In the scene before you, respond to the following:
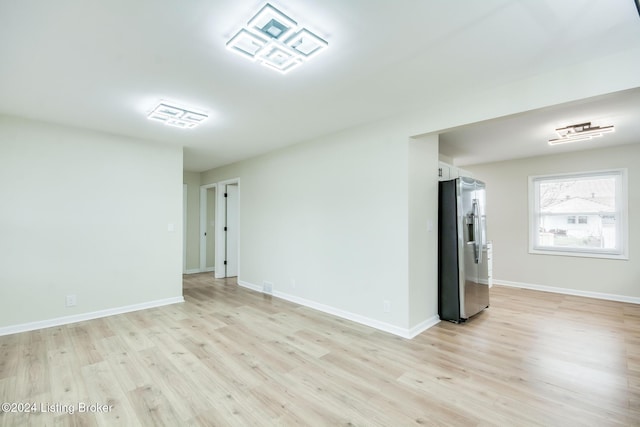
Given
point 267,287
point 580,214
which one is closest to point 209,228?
point 267,287

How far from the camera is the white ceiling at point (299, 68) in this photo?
65.9 inches

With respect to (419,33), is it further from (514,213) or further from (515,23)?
(514,213)

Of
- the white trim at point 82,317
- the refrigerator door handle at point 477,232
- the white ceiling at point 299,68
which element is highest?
the white ceiling at point 299,68

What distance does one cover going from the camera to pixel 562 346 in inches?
117

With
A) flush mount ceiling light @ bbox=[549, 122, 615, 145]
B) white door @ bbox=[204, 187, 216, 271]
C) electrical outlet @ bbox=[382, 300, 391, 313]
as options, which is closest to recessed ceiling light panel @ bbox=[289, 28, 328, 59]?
electrical outlet @ bbox=[382, 300, 391, 313]

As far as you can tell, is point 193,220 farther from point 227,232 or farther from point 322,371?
point 322,371

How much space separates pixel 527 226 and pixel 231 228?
597 cm

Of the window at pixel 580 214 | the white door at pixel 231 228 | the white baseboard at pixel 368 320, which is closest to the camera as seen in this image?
the white baseboard at pixel 368 320

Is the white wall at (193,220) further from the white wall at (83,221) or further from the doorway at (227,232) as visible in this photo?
the white wall at (83,221)

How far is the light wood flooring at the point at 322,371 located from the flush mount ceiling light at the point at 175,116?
7.88ft

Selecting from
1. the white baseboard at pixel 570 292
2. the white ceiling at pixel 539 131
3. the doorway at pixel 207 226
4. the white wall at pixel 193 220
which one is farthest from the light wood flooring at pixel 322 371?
the doorway at pixel 207 226

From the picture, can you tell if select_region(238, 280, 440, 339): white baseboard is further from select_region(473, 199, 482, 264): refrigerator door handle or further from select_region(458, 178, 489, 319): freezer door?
select_region(473, 199, 482, 264): refrigerator door handle

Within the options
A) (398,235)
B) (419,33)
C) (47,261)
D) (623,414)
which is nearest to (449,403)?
(623,414)

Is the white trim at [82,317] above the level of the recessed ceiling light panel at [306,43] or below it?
below
